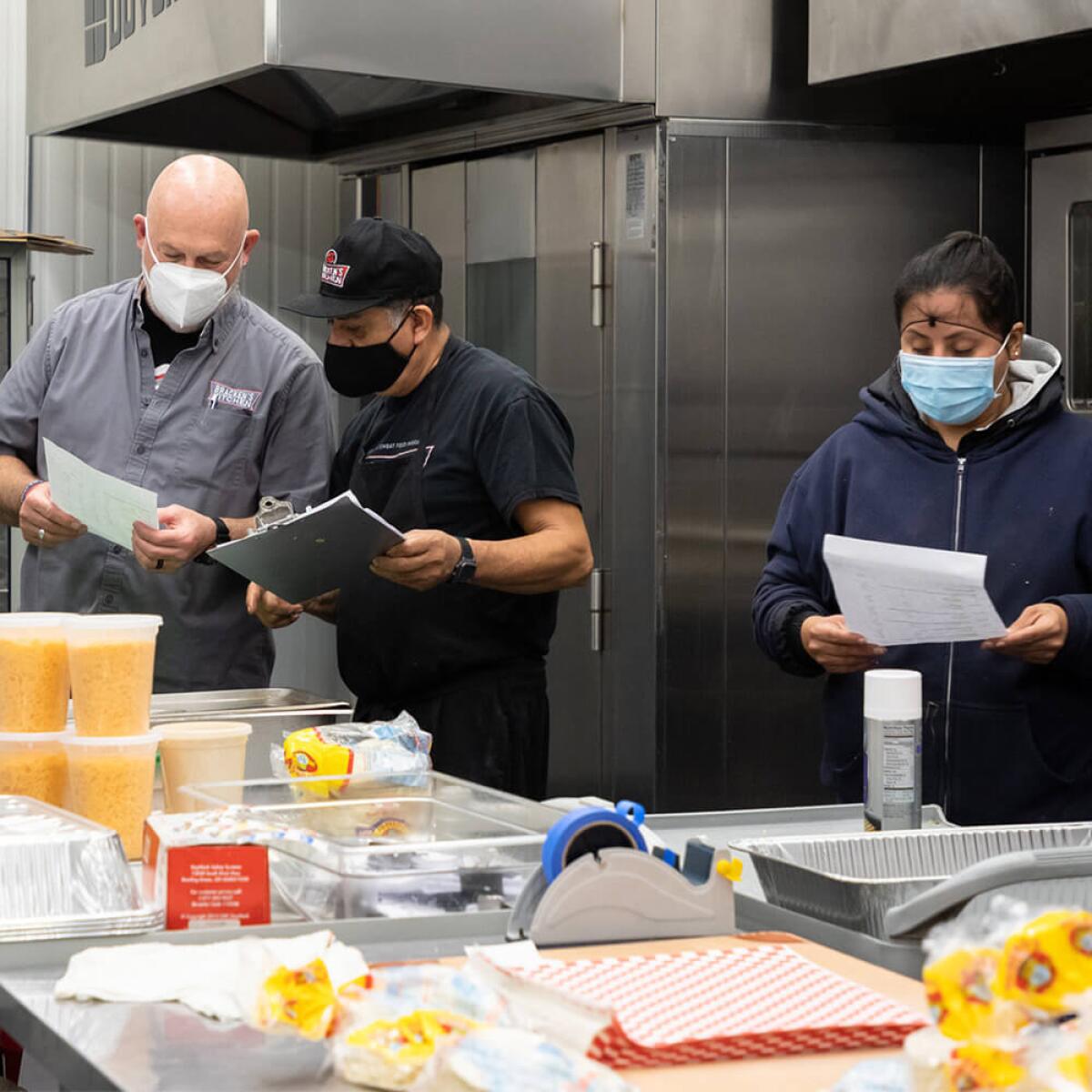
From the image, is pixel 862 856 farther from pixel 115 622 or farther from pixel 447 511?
pixel 447 511

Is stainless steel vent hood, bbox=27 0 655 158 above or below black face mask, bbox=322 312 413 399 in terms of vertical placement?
above

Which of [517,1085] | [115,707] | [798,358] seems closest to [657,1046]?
[517,1085]

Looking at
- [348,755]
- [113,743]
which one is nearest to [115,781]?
[113,743]

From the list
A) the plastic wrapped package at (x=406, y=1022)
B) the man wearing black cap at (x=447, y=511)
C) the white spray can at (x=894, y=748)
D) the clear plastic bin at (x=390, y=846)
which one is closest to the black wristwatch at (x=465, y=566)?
the man wearing black cap at (x=447, y=511)

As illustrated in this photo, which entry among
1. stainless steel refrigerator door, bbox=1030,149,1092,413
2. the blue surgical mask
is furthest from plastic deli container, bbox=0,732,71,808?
stainless steel refrigerator door, bbox=1030,149,1092,413

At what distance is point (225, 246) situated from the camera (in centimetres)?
301

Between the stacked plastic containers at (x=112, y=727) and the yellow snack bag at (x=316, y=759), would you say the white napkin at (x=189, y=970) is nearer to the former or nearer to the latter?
the stacked plastic containers at (x=112, y=727)

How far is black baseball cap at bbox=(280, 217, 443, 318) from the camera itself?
287cm

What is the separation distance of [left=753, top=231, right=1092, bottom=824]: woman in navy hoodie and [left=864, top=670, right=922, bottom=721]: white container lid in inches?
23.1

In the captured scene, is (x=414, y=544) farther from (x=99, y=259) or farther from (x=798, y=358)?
(x=99, y=259)

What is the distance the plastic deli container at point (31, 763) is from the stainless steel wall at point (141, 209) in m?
3.25

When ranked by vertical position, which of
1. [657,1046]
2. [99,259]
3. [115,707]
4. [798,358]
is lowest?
[657,1046]

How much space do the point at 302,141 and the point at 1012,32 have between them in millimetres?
2298

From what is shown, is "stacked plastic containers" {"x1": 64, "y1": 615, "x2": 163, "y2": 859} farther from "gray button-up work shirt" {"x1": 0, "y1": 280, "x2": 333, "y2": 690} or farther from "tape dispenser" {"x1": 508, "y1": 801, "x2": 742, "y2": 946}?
"gray button-up work shirt" {"x1": 0, "y1": 280, "x2": 333, "y2": 690}
